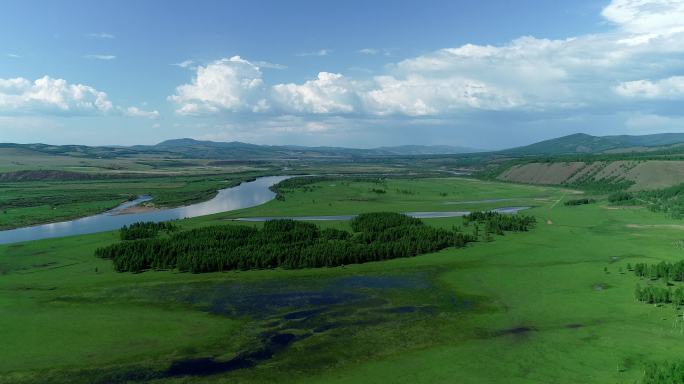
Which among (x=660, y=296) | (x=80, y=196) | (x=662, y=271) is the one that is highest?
(x=80, y=196)

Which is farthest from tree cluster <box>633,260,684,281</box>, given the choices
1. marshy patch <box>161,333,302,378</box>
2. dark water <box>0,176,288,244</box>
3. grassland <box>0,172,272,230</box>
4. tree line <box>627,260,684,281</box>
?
grassland <box>0,172,272,230</box>

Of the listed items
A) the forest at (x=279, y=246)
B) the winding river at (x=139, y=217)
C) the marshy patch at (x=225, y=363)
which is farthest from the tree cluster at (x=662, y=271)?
the winding river at (x=139, y=217)

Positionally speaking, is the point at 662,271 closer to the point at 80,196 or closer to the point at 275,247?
the point at 275,247

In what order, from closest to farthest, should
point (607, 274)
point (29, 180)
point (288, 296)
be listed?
point (288, 296)
point (607, 274)
point (29, 180)

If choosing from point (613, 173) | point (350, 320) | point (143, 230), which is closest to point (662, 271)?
point (350, 320)

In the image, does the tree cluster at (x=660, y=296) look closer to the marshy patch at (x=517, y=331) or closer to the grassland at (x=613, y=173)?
the marshy patch at (x=517, y=331)

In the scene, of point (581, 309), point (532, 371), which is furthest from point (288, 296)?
point (581, 309)

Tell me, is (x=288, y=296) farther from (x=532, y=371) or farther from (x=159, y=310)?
(x=532, y=371)
